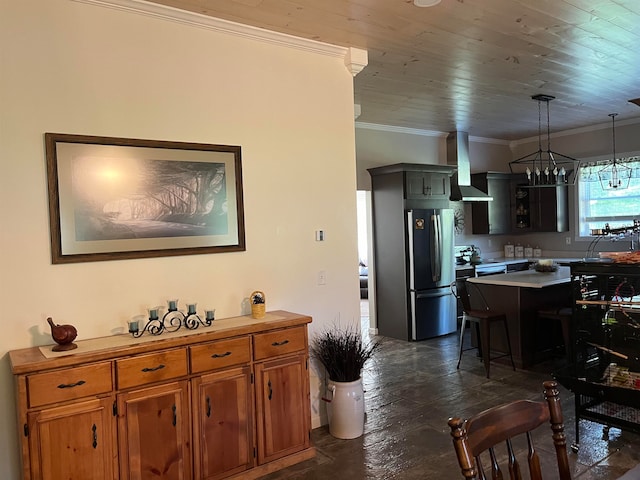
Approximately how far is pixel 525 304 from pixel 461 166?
2765 mm

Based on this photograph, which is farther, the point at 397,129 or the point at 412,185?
the point at 397,129

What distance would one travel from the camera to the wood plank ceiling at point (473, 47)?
9.66 feet

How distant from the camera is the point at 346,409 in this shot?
11.0 ft

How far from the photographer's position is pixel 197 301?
304 cm

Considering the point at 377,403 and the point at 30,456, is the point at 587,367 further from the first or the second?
the point at 30,456

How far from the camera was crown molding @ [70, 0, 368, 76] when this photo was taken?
9.07 feet

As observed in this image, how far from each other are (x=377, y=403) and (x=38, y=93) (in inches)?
131

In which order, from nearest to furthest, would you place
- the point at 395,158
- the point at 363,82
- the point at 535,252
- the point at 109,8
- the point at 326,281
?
the point at 109,8, the point at 326,281, the point at 363,82, the point at 395,158, the point at 535,252

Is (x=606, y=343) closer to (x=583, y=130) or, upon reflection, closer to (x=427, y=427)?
(x=427, y=427)

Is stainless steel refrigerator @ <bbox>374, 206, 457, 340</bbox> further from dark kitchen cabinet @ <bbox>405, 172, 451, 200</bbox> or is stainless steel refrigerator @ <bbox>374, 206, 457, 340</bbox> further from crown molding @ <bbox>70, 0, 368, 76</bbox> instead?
crown molding @ <bbox>70, 0, 368, 76</bbox>

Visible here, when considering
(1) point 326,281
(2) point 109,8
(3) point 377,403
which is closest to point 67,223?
(2) point 109,8

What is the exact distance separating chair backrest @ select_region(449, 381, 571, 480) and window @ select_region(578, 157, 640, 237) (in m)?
6.39


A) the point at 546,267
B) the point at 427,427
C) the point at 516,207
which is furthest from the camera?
the point at 516,207

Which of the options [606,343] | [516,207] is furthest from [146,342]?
[516,207]
